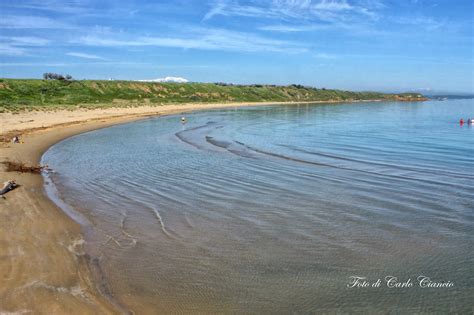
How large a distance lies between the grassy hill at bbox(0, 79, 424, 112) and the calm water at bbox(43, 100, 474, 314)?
42.9m

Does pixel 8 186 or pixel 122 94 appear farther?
pixel 122 94

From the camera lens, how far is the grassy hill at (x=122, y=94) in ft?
240

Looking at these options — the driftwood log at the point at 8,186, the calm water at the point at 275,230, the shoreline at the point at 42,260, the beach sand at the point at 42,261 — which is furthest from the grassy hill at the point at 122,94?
the beach sand at the point at 42,261

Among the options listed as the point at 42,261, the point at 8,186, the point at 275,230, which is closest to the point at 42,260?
the point at 42,261

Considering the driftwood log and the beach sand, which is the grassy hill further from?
the beach sand

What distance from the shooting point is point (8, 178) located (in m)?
16.0

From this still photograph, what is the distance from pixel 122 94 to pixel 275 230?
312 feet

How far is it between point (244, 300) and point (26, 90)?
84.8m

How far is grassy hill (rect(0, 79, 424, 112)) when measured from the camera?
2876 inches

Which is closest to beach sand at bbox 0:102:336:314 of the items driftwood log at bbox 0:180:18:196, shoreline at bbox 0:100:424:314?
shoreline at bbox 0:100:424:314

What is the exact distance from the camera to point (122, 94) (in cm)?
10012

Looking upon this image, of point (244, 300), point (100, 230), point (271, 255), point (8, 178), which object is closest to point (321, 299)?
point (244, 300)

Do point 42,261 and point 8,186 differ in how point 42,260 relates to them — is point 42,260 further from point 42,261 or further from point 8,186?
point 8,186

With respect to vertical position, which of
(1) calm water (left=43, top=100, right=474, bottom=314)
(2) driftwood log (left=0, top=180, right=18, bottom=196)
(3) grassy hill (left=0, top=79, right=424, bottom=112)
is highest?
(3) grassy hill (left=0, top=79, right=424, bottom=112)
